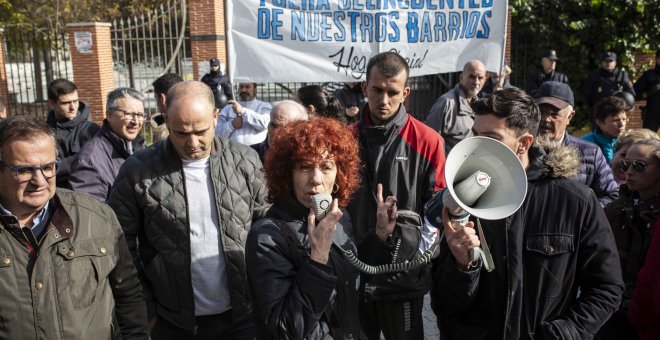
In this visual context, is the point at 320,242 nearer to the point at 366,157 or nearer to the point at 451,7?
the point at 366,157

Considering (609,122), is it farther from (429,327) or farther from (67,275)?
(67,275)

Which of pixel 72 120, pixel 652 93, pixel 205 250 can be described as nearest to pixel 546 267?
pixel 205 250

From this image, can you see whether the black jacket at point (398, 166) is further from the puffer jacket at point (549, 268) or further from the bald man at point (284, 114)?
the puffer jacket at point (549, 268)

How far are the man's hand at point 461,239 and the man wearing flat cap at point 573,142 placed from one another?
5.95ft

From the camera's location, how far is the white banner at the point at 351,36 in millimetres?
5328

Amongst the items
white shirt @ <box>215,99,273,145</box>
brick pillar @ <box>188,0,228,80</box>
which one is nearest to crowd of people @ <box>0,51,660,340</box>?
white shirt @ <box>215,99,273,145</box>

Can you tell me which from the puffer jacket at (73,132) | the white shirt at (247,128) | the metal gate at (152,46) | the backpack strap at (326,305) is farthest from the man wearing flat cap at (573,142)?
the metal gate at (152,46)

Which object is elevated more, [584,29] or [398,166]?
[584,29]

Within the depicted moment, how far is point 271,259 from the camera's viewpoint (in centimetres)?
230

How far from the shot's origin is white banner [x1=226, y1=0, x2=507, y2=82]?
5.33 m

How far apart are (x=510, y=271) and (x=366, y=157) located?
50.8 inches

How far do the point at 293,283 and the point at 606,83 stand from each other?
11.1 meters

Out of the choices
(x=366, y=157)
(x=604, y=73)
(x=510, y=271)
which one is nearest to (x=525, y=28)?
(x=604, y=73)

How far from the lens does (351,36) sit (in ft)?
18.2
